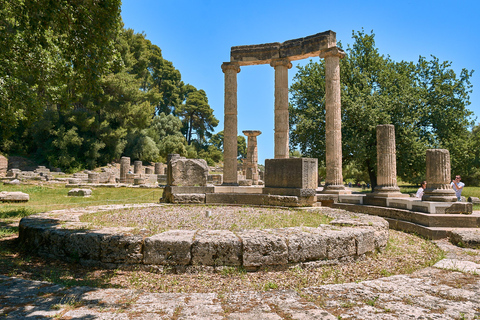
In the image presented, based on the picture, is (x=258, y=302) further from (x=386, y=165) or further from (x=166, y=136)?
(x=166, y=136)

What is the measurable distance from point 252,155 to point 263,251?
995 inches

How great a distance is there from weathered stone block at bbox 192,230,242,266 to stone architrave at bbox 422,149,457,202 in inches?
282

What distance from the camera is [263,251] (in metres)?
4.55

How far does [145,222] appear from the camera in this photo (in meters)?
6.77

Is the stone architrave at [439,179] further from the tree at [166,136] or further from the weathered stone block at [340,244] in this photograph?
the tree at [166,136]

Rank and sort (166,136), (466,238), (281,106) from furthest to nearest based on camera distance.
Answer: (166,136) < (281,106) < (466,238)

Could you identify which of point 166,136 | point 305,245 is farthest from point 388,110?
point 166,136

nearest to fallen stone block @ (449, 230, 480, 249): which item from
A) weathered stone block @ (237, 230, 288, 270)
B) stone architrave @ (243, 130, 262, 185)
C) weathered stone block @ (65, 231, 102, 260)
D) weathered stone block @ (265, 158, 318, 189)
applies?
weathered stone block @ (265, 158, 318, 189)

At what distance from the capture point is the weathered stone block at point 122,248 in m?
4.59

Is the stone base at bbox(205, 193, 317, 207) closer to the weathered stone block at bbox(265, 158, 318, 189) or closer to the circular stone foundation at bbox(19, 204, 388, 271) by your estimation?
the weathered stone block at bbox(265, 158, 318, 189)

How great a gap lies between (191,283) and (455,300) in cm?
309

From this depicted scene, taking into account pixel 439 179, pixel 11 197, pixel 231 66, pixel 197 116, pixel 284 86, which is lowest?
pixel 11 197

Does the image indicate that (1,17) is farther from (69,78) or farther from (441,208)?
(441,208)

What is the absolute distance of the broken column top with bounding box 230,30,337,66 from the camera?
14.4m
